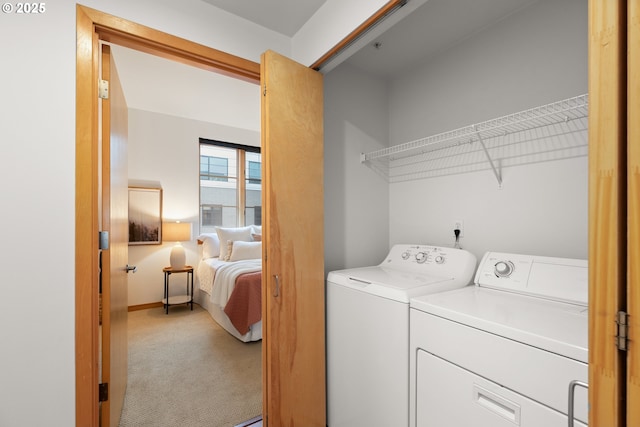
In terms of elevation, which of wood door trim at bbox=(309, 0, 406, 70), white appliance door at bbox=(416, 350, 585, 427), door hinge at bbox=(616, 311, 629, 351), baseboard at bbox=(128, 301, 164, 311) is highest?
wood door trim at bbox=(309, 0, 406, 70)

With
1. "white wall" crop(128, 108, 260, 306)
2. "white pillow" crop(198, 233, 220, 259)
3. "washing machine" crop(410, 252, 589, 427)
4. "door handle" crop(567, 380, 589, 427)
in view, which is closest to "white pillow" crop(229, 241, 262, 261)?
"white pillow" crop(198, 233, 220, 259)

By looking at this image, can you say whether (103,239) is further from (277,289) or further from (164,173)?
(164,173)

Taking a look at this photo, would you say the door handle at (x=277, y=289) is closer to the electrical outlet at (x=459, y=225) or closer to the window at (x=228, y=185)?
the electrical outlet at (x=459, y=225)

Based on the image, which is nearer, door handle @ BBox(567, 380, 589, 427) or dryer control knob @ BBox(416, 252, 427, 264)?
door handle @ BBox(567, 380, 589, 427)

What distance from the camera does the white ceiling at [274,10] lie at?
1.58 meters

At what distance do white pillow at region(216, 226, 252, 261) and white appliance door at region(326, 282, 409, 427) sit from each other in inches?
112

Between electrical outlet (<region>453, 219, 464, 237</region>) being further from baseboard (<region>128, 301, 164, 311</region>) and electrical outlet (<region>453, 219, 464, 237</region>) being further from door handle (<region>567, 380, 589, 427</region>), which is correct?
baseboard (<region>128, 301, 164, 311</region>)

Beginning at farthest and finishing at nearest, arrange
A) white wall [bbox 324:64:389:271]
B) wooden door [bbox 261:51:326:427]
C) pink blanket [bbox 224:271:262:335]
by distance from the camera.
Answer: pink blanket [bbox 224:271:262:335] < white wall [bbox 324:64:389:271] < wooden door [bbox 261:51:326:427]

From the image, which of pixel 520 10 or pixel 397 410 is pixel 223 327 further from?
pixel 520 10

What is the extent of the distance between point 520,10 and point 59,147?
7.92ft

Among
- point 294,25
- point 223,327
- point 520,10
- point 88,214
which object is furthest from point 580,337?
point 223,327

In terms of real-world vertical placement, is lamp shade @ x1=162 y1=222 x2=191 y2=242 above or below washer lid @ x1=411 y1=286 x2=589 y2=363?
above

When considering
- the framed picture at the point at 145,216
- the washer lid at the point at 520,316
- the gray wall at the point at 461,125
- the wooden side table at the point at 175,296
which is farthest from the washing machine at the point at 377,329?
the framed picture at the point at 145,216

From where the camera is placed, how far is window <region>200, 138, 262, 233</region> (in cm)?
497
